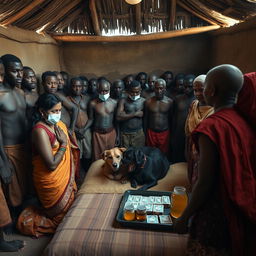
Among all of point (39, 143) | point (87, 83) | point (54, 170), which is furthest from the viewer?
point (87, 83)

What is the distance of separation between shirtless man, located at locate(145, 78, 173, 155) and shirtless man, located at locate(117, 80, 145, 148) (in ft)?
0.45

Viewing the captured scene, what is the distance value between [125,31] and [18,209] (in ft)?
15.0

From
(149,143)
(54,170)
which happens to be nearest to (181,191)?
(54,170)

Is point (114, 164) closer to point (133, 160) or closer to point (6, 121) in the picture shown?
point (133, 160)

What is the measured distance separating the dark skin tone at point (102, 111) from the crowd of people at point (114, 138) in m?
0.02

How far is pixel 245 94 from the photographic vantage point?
1.33 metres

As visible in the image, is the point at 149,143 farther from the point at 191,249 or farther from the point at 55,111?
the point at 191,249

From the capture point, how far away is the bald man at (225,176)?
1196mm

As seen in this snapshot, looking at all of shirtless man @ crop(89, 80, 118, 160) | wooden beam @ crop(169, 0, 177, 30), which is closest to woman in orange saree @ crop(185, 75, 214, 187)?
shirtless man @ crop(89, 80, 118, 160)

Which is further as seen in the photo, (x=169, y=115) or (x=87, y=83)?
(x=87, y=83)

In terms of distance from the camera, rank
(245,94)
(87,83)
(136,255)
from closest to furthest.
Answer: (245,94), (136,255), (87,83)

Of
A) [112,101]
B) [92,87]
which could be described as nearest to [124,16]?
[92,87]

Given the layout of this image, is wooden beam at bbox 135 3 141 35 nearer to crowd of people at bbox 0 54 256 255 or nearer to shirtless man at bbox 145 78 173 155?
crowd of people at bbox 0 54 256 255

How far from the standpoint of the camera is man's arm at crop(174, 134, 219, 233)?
4.05 ft
